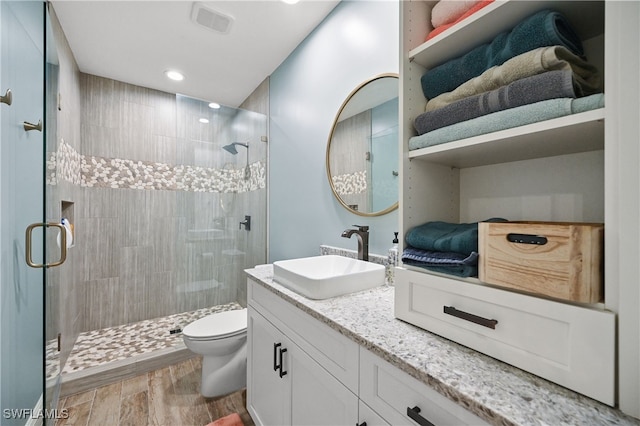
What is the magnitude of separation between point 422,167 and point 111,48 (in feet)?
8.61

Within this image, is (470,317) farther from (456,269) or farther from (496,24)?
(496,24)

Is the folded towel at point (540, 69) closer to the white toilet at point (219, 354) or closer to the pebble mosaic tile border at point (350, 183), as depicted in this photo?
the pebble mosaic tile border at point (350, 183)

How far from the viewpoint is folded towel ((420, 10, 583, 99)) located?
0.65 m

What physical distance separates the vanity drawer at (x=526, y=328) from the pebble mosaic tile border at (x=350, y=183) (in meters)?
0.81

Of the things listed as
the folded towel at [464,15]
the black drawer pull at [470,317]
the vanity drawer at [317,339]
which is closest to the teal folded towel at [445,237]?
the black drawer pull at [470,317]

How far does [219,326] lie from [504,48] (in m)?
2.08

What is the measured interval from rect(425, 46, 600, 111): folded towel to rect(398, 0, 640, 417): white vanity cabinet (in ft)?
0.20

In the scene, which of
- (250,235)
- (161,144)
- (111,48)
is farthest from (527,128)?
(161,144)

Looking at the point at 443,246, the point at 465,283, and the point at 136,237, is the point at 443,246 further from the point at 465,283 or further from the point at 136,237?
the point at 136,237

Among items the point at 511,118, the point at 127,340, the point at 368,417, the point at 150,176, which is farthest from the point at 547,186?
the point at 150,176

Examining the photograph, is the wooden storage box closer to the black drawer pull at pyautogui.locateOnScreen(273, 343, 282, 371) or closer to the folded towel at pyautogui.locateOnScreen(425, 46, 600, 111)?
the folded towel at pyautogui.locateOnScreen(425, 46, 600, 111)

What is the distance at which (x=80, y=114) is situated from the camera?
253 cm

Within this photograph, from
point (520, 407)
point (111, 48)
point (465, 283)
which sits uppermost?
point (111, 48)

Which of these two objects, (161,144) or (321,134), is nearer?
(321,134)
